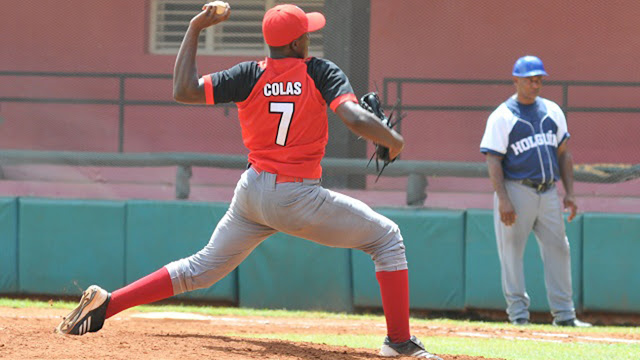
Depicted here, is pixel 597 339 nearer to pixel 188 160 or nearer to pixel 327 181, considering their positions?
pixel 327 181

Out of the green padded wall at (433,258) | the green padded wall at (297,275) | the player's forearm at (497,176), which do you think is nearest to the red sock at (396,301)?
the player's forearm at (497,176)

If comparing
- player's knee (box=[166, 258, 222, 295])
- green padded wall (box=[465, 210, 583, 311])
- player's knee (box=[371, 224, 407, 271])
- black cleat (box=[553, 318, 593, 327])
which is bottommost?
black cleat (box=[553, 318, 593, 327])

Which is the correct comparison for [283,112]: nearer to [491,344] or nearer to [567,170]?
[491,344]

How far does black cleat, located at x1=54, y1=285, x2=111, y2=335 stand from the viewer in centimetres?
504

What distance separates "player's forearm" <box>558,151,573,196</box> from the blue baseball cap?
0.70 m

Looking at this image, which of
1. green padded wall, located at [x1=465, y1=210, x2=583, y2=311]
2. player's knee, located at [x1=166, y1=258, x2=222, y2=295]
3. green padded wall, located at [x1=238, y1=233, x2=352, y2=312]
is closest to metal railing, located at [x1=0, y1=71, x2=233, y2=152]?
green padded wall, located at [x1=238, y1=233, x2=352, y2=312]

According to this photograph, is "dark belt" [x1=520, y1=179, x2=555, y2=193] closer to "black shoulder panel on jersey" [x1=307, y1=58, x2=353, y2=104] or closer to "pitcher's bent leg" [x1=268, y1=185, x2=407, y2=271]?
"pitcher's bent leg" [x1=268, y1=185, x2=407, y2=271]

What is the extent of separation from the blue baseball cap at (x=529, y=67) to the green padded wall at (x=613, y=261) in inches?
55.2

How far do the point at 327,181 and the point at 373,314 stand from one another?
120 cm

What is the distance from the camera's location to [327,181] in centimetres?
853

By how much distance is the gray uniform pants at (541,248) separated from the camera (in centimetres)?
767

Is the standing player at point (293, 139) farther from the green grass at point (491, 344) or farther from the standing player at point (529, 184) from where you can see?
the standing player at point (529, 184)

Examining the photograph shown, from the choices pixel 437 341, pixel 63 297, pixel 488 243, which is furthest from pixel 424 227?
pixel 63 297

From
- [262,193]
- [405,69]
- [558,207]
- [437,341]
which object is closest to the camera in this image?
[262,193]
